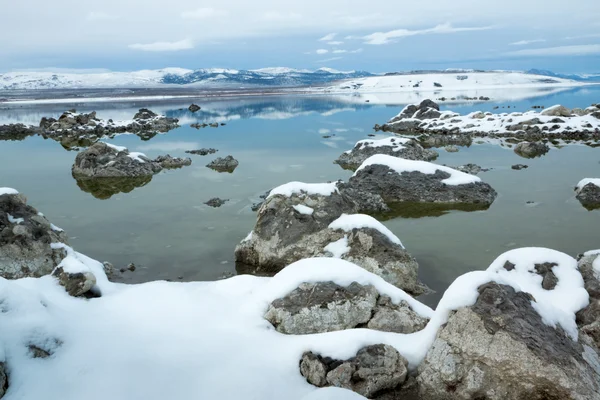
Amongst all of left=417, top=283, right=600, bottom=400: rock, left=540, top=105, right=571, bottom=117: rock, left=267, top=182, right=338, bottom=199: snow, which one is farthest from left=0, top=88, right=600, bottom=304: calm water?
left=540, top=105, right=571, bottom=117: rock

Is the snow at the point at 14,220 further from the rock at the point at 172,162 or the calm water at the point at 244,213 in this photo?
the rock at the point at 172,162

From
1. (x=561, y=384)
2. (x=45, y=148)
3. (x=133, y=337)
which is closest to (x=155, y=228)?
(x=133, y=337)

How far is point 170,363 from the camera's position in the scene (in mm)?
6699

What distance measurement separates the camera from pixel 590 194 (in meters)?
19.4

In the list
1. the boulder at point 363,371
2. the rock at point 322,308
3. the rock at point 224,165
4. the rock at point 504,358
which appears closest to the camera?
the rock at point 504,358

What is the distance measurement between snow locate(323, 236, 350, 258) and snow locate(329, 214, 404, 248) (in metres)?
0.34

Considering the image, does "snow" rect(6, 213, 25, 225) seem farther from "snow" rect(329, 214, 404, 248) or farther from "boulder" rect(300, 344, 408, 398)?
"boulder" rect(300, 344, 408, 398)

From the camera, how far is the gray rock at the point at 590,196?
18938 mm

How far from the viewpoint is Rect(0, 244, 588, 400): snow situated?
244 inches

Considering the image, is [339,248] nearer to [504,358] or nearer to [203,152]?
[504,358]

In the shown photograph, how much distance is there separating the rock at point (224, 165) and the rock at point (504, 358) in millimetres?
23349

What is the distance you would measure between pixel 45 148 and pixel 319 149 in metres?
24.6

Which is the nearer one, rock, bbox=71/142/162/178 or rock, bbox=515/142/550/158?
rock, bbox=71/142/162/178

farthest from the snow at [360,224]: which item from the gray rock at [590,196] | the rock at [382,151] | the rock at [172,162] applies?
the rock at [172,162]
